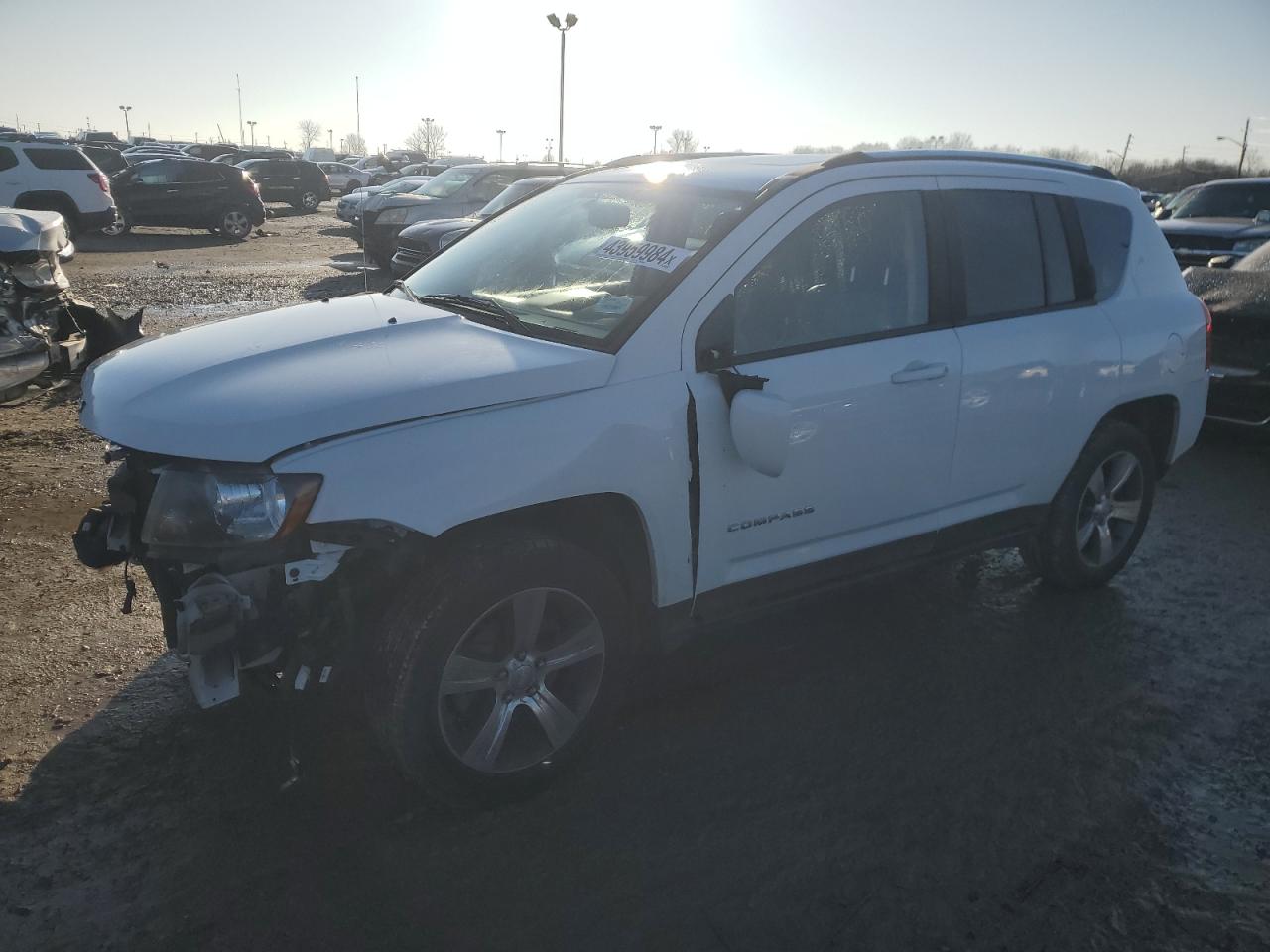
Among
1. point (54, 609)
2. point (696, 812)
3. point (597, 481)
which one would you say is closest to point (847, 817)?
point (696, 812)

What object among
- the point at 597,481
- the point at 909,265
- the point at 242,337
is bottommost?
the point at 597,481

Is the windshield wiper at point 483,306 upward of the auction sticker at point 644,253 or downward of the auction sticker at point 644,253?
downward

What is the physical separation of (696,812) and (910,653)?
58.9 inches

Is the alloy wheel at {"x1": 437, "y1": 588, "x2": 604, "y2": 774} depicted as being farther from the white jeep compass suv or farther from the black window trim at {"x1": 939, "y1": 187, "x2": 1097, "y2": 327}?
the black window trim at {"x1": 939, "y1": 187, "x2": 1097, "y2": 327}

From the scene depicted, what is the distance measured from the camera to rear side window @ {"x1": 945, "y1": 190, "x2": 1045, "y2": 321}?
12.9 ft

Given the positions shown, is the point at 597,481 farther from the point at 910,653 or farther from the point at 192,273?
the point at 192,273

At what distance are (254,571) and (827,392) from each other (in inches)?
75.7

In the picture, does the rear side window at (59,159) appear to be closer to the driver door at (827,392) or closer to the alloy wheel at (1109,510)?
the driver door at (827,392)

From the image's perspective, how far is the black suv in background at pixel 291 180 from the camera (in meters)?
30.9

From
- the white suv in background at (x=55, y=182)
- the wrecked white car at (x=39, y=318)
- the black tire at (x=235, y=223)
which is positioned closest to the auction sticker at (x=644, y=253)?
the wrecked white car at (x=39, y=318)

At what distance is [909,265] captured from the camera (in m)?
3.77

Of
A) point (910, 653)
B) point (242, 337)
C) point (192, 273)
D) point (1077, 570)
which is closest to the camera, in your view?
point (242, 337)

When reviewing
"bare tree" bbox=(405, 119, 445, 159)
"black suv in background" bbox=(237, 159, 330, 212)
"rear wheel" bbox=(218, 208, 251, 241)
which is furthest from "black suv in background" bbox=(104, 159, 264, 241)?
"bare tree" bbox=(405, 119, 445, 159)

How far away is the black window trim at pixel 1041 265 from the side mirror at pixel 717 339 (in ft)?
3.70
